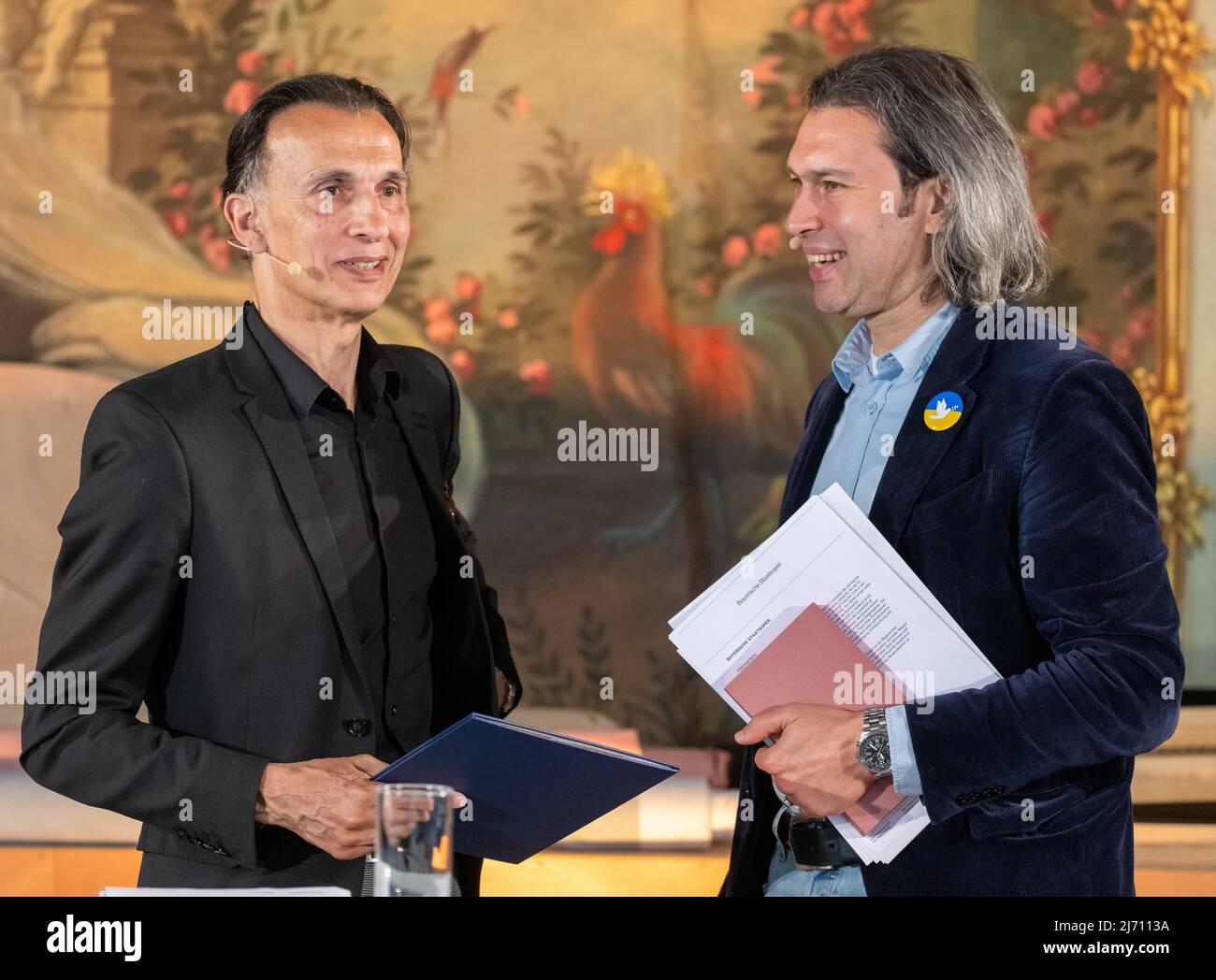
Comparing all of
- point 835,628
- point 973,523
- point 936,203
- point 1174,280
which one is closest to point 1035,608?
point 973,523

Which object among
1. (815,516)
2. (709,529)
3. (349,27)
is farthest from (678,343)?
(815,516)

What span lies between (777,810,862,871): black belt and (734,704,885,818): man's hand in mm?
105

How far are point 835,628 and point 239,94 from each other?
2.98 metres

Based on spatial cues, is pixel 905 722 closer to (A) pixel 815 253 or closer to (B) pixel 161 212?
(A) pixel 815 253

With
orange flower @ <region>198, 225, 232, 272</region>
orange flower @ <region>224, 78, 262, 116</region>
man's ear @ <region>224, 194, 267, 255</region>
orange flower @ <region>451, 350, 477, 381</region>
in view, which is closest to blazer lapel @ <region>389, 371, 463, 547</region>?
man's ear @ <region>224, 194, 267, 255</region>

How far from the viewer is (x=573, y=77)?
4.21 meters

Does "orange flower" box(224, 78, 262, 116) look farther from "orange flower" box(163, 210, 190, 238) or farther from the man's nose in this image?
the man's nose

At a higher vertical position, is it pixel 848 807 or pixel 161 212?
pixel 161 212

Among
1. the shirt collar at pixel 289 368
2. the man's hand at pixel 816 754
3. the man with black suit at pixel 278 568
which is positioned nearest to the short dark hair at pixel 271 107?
the man with black suit at pixel 278 568

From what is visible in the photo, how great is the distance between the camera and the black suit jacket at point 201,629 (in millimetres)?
1958

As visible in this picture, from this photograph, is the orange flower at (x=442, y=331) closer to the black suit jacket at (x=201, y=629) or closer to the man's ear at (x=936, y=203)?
the black suit jacket at (x=201, y=629)

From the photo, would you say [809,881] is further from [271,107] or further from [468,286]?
[468,286]

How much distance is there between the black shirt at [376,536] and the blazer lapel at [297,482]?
0.13ft
